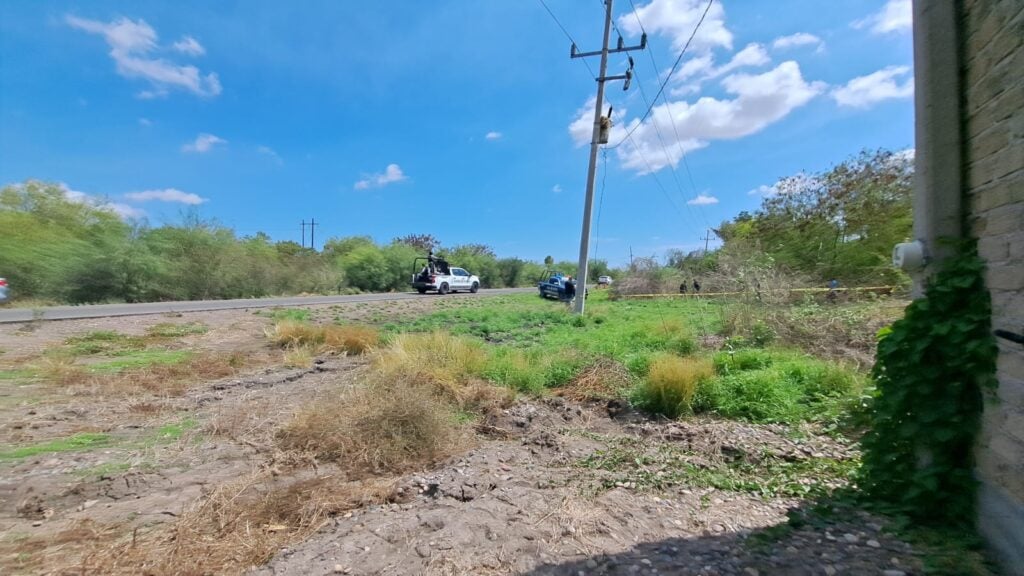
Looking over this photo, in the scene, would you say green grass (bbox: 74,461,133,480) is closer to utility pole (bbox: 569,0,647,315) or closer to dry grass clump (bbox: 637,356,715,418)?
dry grass clump (bbox: 637,356,715,418)

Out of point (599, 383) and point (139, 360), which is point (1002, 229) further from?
point (139, 360)

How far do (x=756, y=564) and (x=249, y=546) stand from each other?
9.41 feet

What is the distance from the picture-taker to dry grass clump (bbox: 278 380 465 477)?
3.75 metres

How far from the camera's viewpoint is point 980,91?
230 centimetres

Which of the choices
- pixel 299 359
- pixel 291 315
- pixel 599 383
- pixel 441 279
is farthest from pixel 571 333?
pixel 441 279

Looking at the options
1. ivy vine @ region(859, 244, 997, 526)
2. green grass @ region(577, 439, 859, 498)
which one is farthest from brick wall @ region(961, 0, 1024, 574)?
green grass @ region(577, 439, 859, 498)

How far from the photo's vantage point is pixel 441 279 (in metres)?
28.8

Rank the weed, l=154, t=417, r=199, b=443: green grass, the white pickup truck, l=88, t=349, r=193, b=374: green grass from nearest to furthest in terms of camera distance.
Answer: l=154, t=417, r=199, b=443: green grass
l=88, t=349, r=193, b=374: green grass
the weed
the white pickup truck

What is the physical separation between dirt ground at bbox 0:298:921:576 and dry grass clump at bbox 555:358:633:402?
0.28 m

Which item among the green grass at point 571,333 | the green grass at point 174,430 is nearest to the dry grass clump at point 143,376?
the green grass at point 174,430

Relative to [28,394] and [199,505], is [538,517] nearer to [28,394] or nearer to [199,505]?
[199,505]

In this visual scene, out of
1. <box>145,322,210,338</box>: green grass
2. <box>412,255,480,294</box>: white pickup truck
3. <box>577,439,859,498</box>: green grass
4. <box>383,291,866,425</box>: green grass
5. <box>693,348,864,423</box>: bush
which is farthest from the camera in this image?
<box>412,255,480,294</box>: white pickup truck

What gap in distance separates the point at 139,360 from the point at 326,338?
3116 millimetres

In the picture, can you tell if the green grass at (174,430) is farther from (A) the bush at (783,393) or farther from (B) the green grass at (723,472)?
(A) the bush at (783,393)
